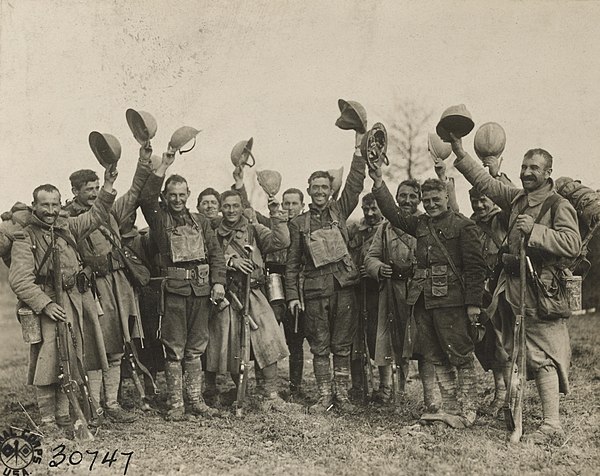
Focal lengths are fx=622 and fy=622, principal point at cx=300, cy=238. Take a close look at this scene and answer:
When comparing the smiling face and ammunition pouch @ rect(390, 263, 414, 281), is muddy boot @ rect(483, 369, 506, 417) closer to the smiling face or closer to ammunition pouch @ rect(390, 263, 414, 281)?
ammunition pouch @ rect(390, 263, 414, 281)

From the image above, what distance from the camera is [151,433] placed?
5719 millimetres

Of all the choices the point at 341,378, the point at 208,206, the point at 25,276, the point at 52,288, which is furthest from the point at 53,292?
the point at 341,378

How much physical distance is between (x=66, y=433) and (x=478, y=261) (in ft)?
13.0

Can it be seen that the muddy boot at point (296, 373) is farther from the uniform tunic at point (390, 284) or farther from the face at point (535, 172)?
the face at point (535, 172)

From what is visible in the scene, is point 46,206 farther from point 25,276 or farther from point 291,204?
point 291,204

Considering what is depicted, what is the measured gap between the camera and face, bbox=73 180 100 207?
627cm

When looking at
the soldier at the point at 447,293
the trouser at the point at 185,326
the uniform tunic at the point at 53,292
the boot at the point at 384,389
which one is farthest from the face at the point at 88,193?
the boot at the point at 384,389

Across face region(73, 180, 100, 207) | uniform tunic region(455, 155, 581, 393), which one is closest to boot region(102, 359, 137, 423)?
face region(73, 180, 100, 207)

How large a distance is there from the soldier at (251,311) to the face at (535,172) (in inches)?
97.6

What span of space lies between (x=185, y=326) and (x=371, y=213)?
2.57 meters

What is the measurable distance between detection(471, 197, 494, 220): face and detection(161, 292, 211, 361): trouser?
117 inches

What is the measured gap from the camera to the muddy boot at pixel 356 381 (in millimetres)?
7020

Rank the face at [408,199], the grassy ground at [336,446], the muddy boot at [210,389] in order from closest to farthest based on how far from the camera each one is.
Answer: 1. the grassy ground at [336,446]
2. the face at [408,199]
3. the muddy boot at [210,389]

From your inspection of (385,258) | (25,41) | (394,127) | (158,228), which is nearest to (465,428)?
(385,258)
